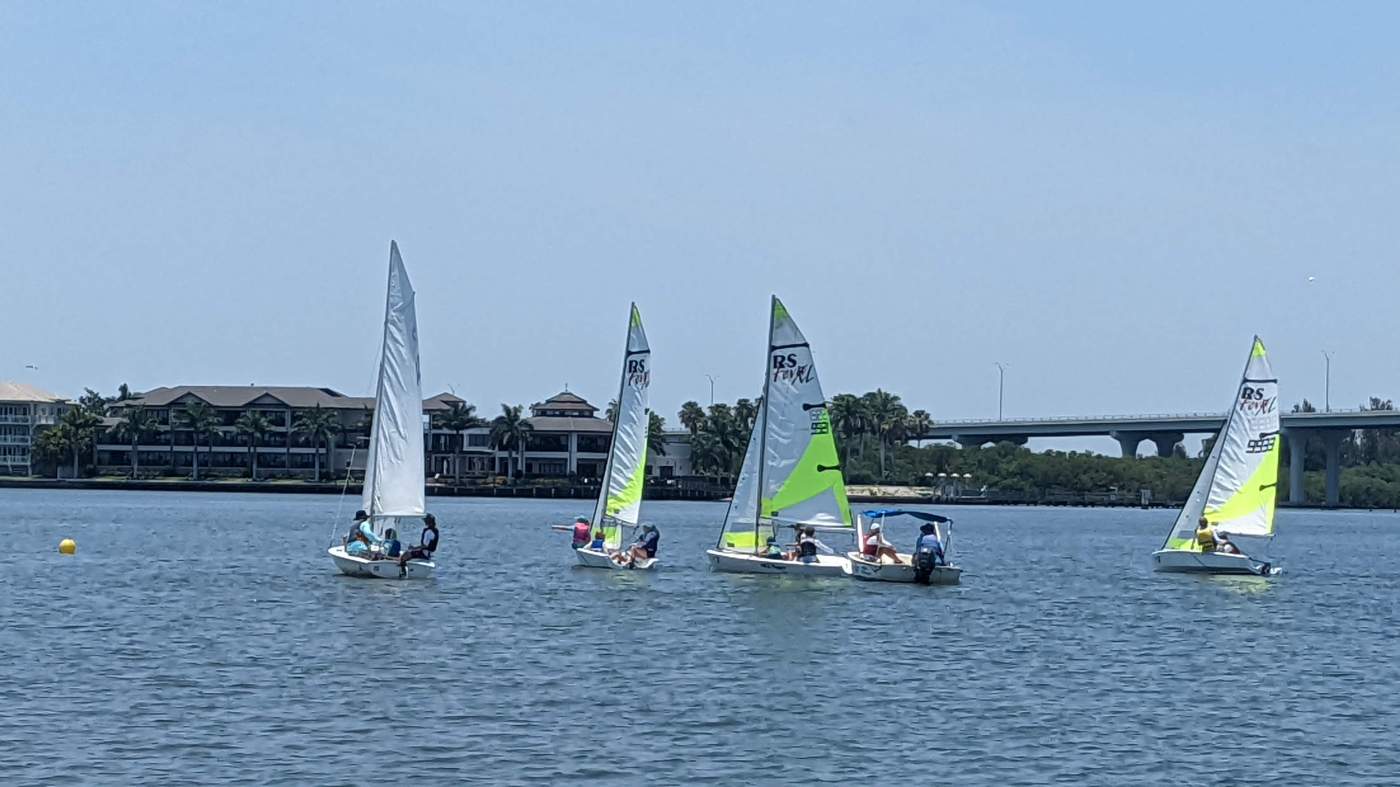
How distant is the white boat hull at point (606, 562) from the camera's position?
60.7 metres

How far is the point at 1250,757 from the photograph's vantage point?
28.2 metres

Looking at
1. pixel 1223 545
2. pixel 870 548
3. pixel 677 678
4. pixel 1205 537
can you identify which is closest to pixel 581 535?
pixel 870 548

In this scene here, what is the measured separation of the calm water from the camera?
2662 cm

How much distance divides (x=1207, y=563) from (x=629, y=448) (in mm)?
19529

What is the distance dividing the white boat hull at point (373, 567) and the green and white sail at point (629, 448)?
7.28 meters

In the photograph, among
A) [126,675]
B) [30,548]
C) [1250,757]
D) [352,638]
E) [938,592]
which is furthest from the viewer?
[30,548]

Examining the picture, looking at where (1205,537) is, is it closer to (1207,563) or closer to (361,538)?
(1207,563)

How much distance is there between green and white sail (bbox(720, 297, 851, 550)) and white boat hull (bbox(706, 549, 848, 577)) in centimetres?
88

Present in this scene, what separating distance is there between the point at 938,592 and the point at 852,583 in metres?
2.47

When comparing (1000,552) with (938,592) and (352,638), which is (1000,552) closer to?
(938,592)

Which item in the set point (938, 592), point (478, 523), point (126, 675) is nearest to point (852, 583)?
point (938, 592)

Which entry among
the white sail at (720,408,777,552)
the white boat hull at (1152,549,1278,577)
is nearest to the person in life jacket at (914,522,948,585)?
the white sail at (720,408,777,552)

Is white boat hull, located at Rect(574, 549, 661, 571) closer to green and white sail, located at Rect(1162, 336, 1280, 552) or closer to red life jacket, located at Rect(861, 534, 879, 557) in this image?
red life jacket, located at Rect(861, 534, 879, 557)

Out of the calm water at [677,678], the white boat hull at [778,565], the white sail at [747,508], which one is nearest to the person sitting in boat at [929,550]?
the calm water at [677,678]
